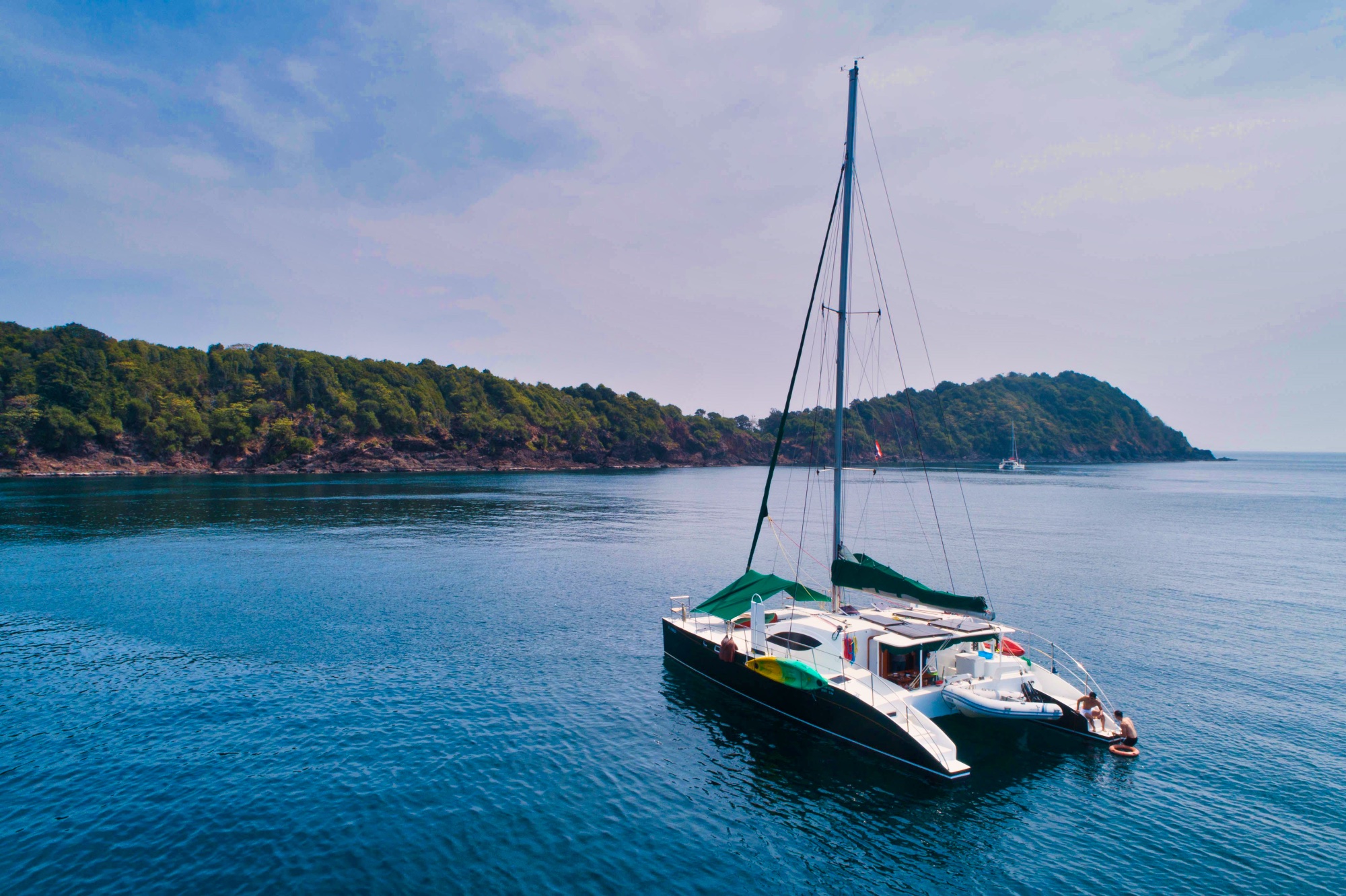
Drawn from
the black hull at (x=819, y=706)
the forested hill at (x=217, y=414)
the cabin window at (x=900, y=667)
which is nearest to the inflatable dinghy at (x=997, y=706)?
the cabin window at (x=900, y=667)

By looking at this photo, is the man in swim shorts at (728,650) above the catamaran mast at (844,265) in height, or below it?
below

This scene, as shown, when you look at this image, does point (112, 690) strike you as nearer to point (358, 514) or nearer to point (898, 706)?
point (898, 706)

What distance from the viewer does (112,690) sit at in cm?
2630

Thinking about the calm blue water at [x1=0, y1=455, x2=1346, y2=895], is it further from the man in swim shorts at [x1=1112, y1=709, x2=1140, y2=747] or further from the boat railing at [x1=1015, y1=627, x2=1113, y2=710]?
the boat railing at [x1=1015, y1=627, x2=1113, y2=710]

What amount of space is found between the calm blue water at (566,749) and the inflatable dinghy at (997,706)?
1.94 m

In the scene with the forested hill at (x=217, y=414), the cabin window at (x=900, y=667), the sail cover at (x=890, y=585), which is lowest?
the cabin window at (x=900, y=667)

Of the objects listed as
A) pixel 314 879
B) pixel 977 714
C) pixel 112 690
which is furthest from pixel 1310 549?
pixel 112 690

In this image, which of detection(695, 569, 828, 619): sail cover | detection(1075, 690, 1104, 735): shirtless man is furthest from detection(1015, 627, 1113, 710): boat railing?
detection(695, 569, 828, 619): sail cover

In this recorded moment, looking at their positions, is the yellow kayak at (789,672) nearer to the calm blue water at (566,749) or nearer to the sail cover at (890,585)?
the calm blue water at (566,749)

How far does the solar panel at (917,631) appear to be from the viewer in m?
23.0

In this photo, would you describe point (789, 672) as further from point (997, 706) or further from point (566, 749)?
point (566, 749)

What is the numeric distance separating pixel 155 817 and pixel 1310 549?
87.0m

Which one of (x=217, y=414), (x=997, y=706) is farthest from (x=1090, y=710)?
(x=217, y=414)

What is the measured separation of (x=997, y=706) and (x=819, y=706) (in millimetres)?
5733
